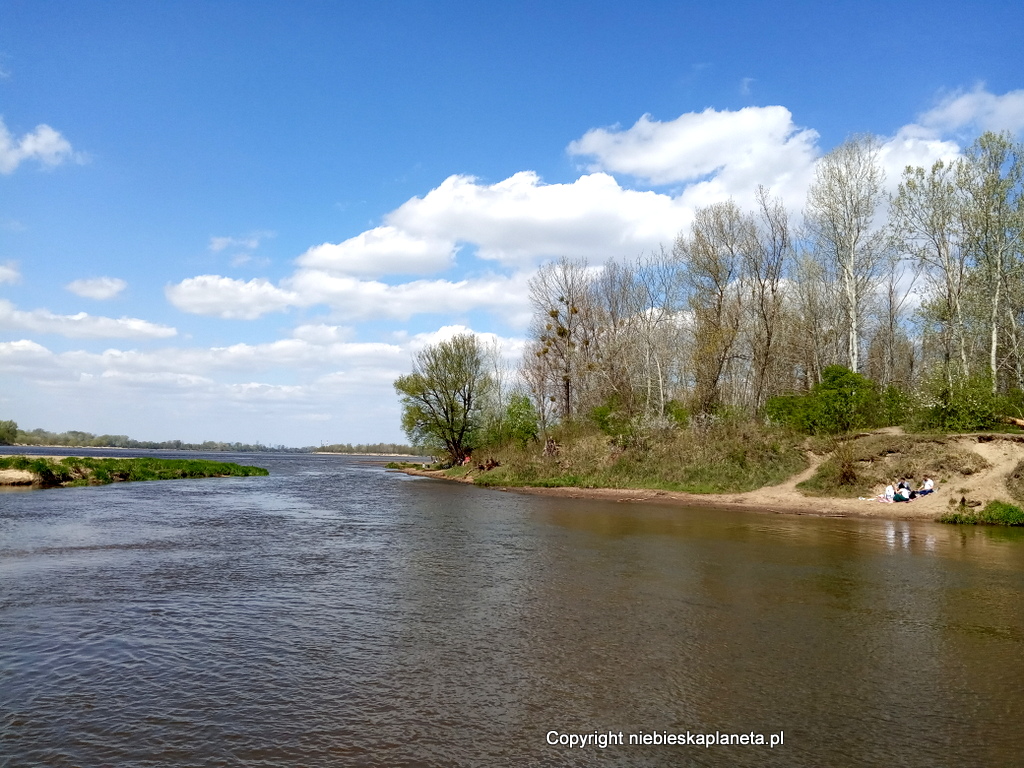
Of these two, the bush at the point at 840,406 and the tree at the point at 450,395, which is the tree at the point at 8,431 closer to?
the tree at the point at 450,395

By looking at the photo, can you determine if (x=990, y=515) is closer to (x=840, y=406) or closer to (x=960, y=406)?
(x=960, y=406)

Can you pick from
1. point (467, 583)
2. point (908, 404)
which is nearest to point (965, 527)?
point (908, 404)

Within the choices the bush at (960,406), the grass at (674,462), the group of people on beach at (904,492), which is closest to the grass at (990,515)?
the group of people on beach at (904,492)

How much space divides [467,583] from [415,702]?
18.2 ft

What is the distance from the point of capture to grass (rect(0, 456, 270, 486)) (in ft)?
106

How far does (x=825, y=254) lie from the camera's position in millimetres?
40781

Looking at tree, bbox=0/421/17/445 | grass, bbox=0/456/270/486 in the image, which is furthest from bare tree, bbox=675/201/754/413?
tree, bbox=0/421/17/445

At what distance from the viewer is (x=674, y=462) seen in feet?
113

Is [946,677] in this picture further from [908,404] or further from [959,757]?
[908,404]

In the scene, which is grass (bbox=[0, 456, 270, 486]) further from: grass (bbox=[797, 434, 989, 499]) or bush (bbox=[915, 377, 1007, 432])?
bush (bbox=[915, 377, 1007, 432])

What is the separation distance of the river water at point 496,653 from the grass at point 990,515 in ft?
26.8

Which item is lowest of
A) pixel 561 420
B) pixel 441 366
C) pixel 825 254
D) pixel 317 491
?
pixel 317 491

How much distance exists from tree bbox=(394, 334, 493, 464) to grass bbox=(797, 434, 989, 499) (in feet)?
105

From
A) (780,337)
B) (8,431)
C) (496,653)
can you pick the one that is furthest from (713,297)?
(8,431)
